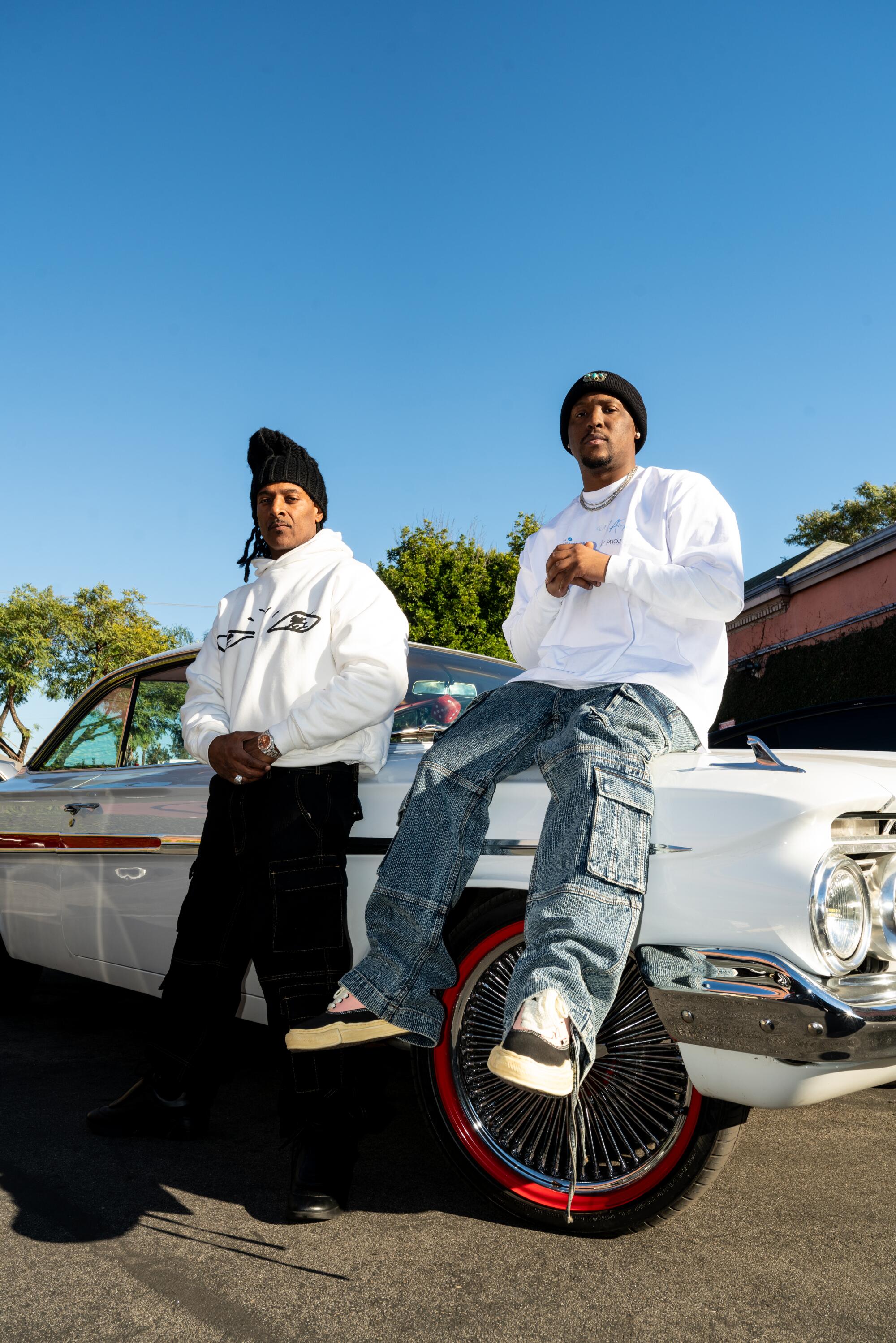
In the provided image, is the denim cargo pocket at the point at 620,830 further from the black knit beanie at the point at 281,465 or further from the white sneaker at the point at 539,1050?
the black knit beanie at the point at 281,465

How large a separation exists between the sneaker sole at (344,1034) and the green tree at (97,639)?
45.5 metres

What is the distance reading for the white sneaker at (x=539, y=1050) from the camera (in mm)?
1996

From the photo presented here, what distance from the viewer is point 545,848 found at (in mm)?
2371

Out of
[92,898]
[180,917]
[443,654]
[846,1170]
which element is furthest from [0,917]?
[846,1170]

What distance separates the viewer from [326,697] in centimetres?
298

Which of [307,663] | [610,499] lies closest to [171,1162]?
[307,663]

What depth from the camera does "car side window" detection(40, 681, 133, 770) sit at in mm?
4652

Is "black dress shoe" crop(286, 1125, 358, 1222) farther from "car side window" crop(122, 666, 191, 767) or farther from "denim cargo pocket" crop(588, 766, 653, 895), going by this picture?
"car side window" crop(122, 666, 191, 767)

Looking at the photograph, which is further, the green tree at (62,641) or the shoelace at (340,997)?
the green tree at (62,641)

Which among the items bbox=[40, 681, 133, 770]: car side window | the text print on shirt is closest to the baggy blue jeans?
the text print on shirt

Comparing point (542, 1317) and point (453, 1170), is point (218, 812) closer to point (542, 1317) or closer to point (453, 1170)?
point (453, 1170)

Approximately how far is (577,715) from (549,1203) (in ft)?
3.82

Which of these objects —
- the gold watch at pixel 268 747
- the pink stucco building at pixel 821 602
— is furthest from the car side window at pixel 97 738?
the pink stucco building at pixel 821 602

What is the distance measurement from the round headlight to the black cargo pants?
1324mm
